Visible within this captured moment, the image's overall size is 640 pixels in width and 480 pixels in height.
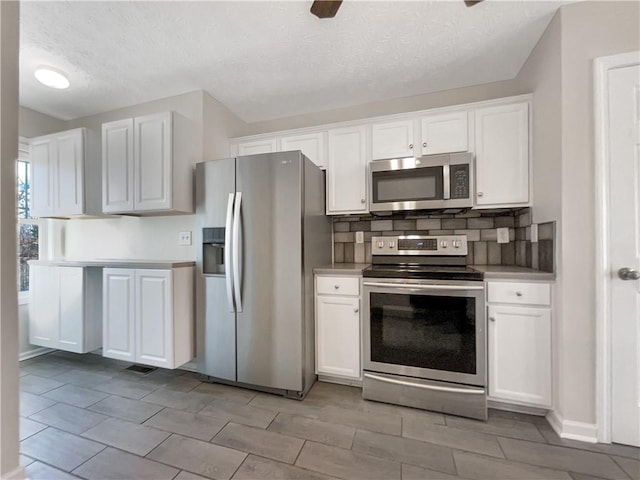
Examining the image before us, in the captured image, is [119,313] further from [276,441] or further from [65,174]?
[276,441]

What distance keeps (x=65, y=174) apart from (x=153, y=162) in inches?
47.6

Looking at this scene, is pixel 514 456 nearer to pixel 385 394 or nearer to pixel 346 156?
pixel 385 394

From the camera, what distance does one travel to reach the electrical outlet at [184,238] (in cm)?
243

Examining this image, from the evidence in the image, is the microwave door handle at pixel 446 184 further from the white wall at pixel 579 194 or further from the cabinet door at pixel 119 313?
the cabinet door at pixel 119 313

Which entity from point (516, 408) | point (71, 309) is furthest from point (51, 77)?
point (516, 408)

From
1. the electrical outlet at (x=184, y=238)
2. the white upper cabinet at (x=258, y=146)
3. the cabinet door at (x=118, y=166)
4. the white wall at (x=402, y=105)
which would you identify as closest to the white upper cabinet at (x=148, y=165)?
the cabinet door at (x=118, y=166)

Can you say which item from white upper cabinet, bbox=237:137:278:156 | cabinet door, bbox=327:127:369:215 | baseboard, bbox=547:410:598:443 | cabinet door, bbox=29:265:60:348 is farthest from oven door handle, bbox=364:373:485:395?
cabinet door, bbox=29:265:60:348

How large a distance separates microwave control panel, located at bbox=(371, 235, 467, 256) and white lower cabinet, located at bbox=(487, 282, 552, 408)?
0.44 m

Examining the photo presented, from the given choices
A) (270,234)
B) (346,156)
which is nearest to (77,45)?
(270,234)

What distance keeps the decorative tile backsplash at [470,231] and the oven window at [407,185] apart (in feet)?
1.22

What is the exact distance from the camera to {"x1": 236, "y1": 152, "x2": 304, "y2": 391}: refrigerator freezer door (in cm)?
195

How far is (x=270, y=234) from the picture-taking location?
6.53 ft

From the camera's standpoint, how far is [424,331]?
6.04ft

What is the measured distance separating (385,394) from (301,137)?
7.61 ft
